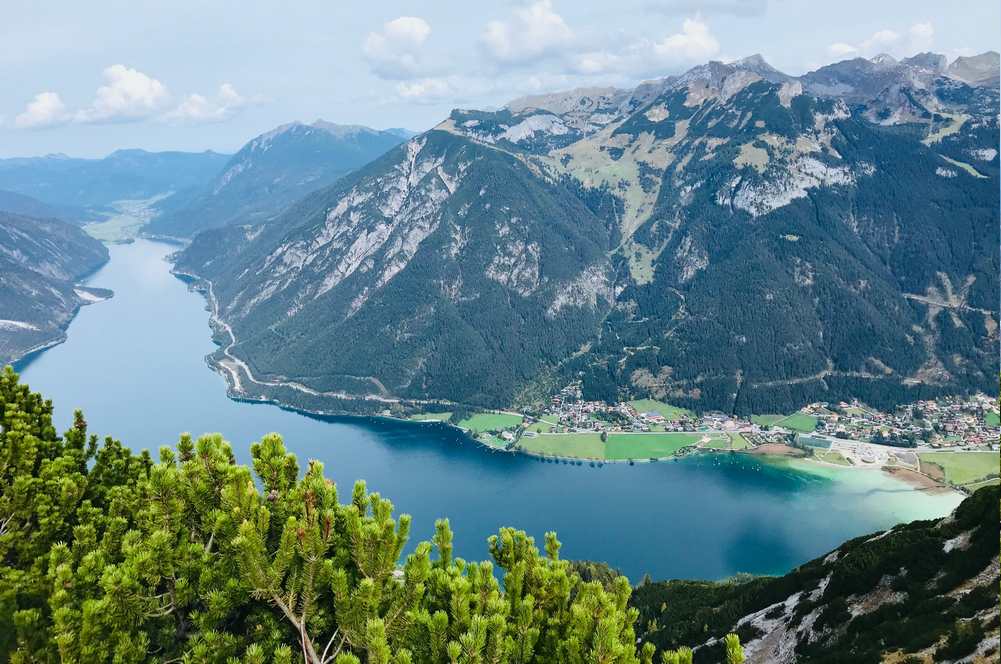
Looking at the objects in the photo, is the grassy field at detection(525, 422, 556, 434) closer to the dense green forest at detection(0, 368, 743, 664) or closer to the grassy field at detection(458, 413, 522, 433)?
the grassy field at detection(458, 413, 522, 433)

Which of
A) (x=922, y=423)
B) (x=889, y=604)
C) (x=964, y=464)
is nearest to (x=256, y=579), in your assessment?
(x=889, y=604)

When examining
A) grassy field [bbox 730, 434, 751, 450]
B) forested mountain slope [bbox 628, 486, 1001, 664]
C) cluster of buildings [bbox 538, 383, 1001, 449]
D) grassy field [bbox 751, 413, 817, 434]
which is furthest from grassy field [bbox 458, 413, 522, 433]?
forested mountain slope [bbox 628, 486, 1001, 664]

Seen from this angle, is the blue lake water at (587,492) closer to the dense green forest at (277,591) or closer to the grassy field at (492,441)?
the grassy field at (492,441)

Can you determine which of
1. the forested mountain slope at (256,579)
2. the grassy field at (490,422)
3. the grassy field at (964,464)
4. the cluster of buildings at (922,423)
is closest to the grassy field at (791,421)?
the cluster of buildings at (922,423)

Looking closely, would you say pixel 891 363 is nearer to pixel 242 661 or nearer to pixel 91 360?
pixel 242 661

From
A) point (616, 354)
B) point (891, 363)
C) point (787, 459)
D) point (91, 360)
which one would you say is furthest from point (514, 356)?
point (91, 360)
